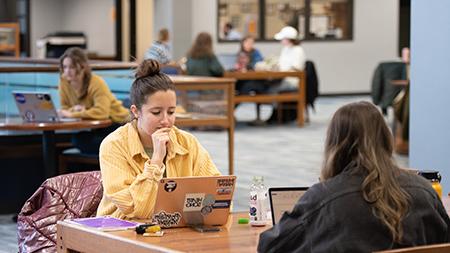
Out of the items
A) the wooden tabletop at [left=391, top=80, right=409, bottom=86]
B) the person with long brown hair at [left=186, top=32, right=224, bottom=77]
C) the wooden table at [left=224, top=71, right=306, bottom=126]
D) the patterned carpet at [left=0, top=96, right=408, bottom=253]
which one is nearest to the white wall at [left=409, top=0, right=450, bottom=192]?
the patterned carpet at [left=0, top=96, right=408, bottom=253]

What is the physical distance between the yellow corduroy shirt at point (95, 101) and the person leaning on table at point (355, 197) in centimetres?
526

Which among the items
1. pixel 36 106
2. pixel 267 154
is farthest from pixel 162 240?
pixel 267 154

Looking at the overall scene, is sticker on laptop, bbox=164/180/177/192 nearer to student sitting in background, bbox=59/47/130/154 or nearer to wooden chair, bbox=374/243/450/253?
wooden chair, bbox=374/243/450/253

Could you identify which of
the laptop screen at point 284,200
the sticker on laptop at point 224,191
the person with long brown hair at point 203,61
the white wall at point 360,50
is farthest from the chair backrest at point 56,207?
the white wall at point 360,50

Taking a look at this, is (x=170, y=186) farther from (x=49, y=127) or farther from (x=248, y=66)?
(x=248, y=66)

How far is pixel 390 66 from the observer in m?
14.5

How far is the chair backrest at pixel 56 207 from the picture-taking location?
4574mm

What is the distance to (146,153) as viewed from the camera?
4.36 m

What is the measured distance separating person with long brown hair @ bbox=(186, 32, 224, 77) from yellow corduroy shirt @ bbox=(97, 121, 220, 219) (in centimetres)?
990

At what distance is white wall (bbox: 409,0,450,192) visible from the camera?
22.7 ft

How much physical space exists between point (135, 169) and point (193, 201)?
47cm

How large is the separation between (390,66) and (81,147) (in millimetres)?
6856

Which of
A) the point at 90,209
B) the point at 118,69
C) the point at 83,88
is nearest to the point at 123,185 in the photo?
the point at 90,209

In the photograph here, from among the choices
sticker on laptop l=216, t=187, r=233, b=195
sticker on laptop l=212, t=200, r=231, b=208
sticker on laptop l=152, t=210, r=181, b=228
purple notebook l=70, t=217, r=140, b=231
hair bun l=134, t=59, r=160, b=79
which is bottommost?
purple notebook l=70, t=217, r=140, b=231
